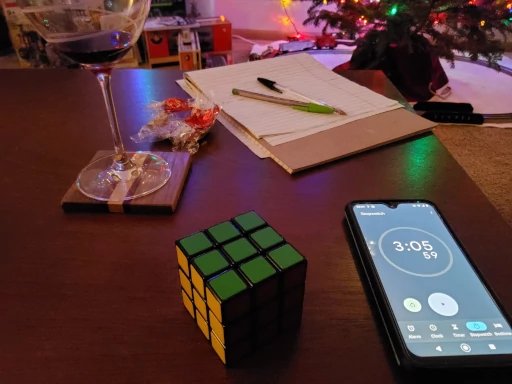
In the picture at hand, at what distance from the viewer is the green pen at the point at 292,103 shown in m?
0.60

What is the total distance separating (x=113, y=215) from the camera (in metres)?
0.42

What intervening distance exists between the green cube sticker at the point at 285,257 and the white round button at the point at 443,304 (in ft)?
0.35

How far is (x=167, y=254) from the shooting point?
374 mm

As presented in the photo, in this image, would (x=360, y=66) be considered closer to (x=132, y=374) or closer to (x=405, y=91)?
(x=405, y=91)

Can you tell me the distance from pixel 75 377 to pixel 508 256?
0.35 metres

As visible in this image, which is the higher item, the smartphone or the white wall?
the smartphone

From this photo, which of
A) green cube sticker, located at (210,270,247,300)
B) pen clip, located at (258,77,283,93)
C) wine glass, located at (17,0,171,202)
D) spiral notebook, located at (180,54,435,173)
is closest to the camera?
green cube sticker, located at (210,270,247,300)

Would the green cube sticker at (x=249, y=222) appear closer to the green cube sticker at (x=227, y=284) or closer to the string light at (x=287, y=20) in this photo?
the green cube sticker at (x=227, y=284)

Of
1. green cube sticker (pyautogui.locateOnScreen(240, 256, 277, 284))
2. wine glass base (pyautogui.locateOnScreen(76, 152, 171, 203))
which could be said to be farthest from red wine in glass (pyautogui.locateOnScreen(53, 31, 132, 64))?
green cube sticker (pyautogui.locateOnScreen(240, 256, 277, 284))

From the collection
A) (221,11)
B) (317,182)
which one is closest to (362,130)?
(317,182)

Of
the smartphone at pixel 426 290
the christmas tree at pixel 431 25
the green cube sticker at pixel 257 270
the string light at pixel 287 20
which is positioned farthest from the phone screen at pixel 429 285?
the string light at pixel 287 20

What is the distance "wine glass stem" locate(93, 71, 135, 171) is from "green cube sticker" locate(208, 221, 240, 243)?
0.19 metres

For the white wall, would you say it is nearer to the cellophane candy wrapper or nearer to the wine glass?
the cellophane candy wrapper

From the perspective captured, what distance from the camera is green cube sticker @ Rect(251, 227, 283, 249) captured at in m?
0.29
